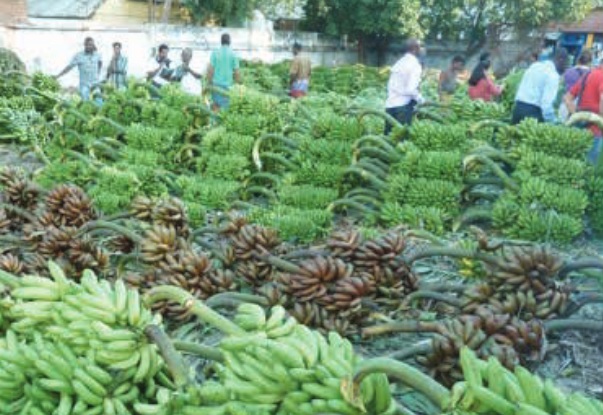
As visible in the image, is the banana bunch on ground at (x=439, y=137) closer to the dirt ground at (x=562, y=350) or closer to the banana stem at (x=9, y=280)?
the dirt ground at (x=562, y=350)

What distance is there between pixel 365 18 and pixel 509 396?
72.2ft

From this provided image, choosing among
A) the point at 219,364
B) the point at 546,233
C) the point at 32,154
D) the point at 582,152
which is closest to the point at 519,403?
the point at 219,364

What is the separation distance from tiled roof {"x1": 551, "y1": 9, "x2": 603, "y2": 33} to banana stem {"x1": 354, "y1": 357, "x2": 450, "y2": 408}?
90.9 ft

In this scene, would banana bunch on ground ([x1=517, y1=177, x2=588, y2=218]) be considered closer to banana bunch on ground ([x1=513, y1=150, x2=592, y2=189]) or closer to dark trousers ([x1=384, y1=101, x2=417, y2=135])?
banana bunch on ground ([x1=513, y1=150, x2=592, y2=189])

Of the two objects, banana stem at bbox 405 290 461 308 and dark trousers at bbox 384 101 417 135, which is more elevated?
dark trousers at bbox 384 101 417 135

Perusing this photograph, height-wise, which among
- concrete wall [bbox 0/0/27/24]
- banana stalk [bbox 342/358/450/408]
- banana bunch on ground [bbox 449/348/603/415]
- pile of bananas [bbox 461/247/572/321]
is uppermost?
concrete wall [bbox 0/0/27/24]

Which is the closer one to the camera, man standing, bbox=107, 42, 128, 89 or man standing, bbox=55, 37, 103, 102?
man standing, bbox=55, 37, 103, 102

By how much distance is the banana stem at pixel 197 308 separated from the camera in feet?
6.11

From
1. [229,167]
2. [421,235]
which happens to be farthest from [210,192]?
[421,235]

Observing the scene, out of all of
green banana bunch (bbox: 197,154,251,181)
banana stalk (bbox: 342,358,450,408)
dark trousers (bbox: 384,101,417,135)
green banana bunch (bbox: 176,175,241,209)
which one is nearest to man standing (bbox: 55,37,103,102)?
dark trousers (bbox: 384,101,417,135)

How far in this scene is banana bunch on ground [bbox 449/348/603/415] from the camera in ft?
4.21

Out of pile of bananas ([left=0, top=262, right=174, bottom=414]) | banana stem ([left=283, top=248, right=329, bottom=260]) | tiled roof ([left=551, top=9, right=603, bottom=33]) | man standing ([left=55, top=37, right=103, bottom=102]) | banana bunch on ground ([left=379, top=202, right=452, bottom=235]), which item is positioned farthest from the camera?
tiled roof ([left=551, top=9, right=603, bottom=33])

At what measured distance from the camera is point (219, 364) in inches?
72.1

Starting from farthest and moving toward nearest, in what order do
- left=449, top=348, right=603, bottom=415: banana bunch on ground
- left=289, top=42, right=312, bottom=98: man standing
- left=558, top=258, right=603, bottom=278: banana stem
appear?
left=289, top=42, right=312, bottom=98: man standing, left=558, top=258, right=603, bottom=278: banana stem, left=449, top=348, right=603, bottom=415: banana bunch on ground
